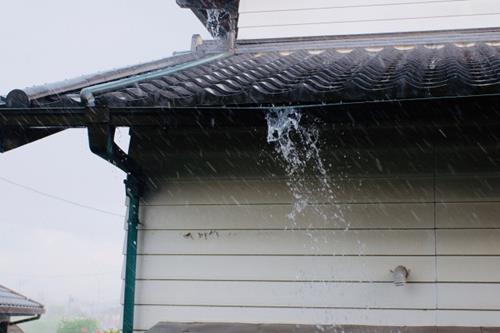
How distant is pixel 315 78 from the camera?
3703 mm

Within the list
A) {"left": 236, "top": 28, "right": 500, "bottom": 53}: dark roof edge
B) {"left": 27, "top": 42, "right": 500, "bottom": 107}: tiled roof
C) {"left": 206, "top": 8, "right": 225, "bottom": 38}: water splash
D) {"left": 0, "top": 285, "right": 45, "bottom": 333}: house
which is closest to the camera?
{"left": 27, "top": 42, "right": 500, "bottom": 107}: tiled roof

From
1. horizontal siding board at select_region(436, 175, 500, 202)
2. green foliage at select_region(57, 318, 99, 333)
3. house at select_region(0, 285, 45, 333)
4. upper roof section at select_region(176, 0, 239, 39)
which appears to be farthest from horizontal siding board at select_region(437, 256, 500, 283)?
green foliage at select_region(57, 318, 99, 333)

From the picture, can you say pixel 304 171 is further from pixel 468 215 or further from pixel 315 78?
pixel 468 215

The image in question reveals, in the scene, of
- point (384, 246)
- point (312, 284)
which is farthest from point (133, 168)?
point (384, 246)

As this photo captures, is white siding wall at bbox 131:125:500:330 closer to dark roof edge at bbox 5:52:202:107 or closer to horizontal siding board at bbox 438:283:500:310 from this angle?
horizontal siding board at bbox 438:283:500:310

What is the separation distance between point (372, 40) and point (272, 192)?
1.97 m

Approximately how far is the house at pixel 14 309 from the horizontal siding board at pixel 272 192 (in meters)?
6.34

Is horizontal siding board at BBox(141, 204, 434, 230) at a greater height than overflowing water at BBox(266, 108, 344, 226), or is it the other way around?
overflowing water at BBox(266, 108, 344, 226)

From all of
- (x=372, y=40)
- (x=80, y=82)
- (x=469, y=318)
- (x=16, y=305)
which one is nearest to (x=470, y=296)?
(x=469, y=318)

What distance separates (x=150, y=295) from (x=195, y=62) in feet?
6.02

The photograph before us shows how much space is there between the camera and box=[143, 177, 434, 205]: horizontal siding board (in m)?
4.11

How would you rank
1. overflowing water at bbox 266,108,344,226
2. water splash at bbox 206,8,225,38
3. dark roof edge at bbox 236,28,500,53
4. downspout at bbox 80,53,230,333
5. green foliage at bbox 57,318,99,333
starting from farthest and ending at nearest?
1. green foliage at bbox 57,318,99,333
2. water splash at bbox 206,8,225,38
3. dark roof edge at bbox 236,28,500,53
4. overflowing water at bbox 266,108,344,226
5. downspout at bbox 80,53,230,333

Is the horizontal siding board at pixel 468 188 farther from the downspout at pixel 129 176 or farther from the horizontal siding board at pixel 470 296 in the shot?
the downspout at pixel 129 176

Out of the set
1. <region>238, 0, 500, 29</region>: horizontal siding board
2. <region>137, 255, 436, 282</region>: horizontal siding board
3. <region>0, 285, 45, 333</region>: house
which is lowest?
<region>0, 285, 45, 333</region>: house
